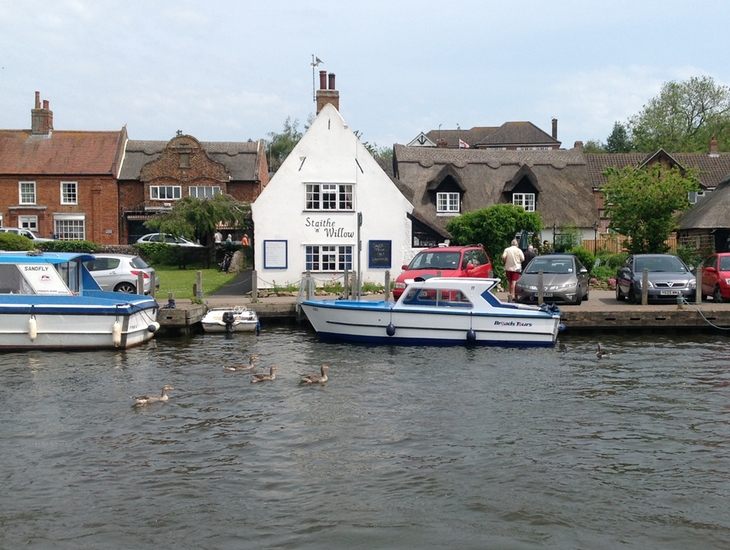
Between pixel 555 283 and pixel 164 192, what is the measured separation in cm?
3754

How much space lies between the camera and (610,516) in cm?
977

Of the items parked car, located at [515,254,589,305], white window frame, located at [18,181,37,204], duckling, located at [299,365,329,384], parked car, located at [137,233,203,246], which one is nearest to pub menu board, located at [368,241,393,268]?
parked car, located at [515,254,589,305]

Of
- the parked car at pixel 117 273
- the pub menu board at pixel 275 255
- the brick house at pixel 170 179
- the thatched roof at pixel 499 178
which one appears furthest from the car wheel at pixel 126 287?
the brick house at pixel 170 179

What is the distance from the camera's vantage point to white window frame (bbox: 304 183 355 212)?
32.5 m

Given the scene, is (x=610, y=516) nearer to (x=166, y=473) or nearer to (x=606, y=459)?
(x=606, y=459)

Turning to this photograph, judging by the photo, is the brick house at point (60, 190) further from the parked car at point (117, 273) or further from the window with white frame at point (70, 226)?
the parked car at point (117, 273)

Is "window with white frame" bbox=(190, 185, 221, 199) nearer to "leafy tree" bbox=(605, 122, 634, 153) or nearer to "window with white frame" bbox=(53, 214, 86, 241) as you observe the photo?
"window with white frame" bbox=(53, 214, 86, 241)

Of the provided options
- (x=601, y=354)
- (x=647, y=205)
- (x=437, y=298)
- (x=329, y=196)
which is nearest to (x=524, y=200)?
(x=647, y=205)

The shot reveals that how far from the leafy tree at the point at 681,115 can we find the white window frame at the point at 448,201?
144 ft

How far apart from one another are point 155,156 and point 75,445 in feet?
160

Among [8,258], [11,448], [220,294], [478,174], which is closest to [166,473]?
[11,448]

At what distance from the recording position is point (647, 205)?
33688mm

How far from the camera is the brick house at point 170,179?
56406 millimetres

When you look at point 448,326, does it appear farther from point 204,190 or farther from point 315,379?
point 204,190
